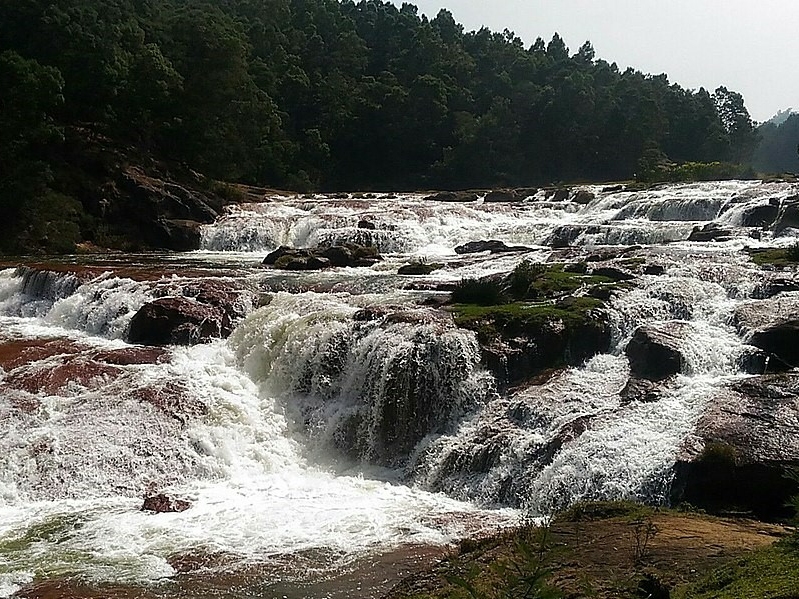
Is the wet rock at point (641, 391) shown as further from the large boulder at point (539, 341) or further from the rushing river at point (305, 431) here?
the large boulder at point (539, 341)

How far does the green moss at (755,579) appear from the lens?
14.6 ft

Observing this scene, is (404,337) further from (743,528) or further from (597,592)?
(597,592)

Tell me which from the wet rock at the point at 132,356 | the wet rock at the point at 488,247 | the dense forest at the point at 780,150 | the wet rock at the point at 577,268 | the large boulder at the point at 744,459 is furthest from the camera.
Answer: the dense forest at the point at 780,150

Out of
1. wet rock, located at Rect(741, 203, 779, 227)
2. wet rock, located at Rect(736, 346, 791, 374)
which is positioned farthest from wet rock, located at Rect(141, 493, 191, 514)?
wet rock, located at Rect(741, 203, 779, 227)

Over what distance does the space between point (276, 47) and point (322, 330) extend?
151 ft

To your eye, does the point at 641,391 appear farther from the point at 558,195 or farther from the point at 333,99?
the point at 333,99

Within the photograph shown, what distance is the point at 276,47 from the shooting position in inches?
2208

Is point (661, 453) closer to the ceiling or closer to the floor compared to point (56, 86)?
closer to the floor

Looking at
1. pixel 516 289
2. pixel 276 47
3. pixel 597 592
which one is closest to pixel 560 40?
pixel 276 47

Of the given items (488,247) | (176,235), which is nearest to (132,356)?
(488,247)

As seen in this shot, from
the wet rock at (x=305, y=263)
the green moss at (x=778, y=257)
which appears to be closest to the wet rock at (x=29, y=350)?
the wet rock at (x=305, y=263)

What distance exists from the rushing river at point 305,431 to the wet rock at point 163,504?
15cm

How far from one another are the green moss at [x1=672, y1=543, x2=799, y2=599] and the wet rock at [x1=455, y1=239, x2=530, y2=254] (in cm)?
1840

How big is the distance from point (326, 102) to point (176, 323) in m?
42.2
